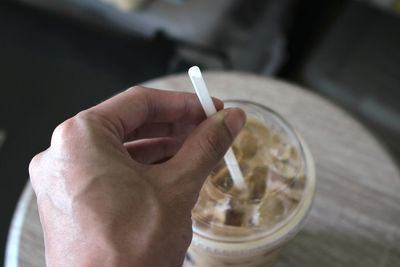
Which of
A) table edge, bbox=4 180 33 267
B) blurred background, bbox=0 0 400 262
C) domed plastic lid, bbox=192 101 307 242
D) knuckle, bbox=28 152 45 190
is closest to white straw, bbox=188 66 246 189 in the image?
domed plastic lid, bbox=192 101 307 242

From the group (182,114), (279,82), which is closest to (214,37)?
(279,82)

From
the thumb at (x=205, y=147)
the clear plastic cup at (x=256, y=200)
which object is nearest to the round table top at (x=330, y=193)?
the clear plastic cup at (x=256, y=200)

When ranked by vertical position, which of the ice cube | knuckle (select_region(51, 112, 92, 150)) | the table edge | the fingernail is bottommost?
the table edge

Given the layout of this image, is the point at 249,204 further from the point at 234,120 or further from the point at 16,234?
the point at 16,234

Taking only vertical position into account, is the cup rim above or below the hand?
below

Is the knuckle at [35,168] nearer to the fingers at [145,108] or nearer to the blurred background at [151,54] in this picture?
the fingers at [145,108]

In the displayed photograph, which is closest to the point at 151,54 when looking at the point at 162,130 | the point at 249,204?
the point at 162,130

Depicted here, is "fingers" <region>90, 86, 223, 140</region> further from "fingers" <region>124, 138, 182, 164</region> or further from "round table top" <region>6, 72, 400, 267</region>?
"round table top" <region>6, 72, 400, 267</region>
